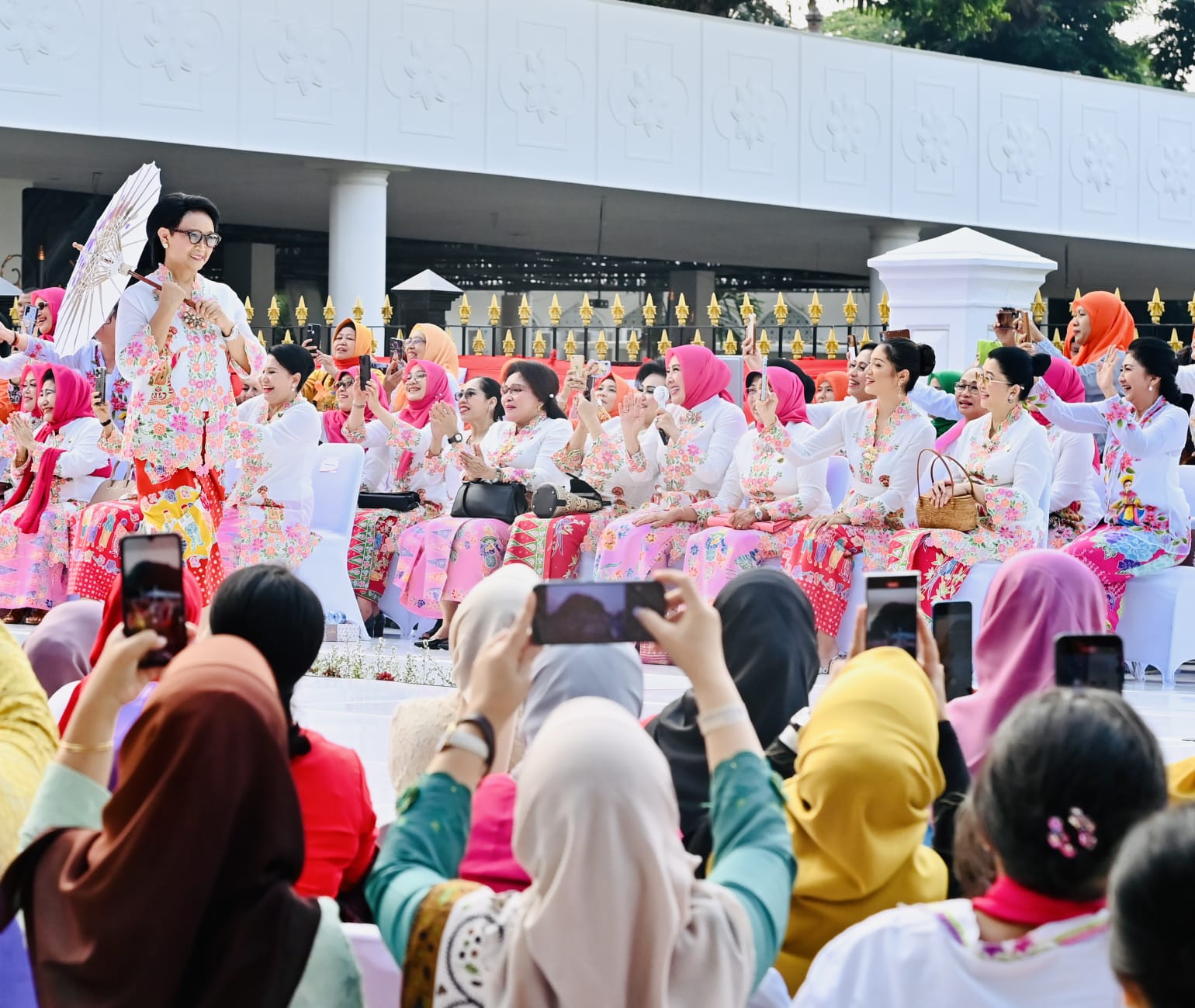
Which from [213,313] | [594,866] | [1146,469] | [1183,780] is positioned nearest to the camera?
[594,866]

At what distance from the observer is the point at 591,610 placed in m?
1.76

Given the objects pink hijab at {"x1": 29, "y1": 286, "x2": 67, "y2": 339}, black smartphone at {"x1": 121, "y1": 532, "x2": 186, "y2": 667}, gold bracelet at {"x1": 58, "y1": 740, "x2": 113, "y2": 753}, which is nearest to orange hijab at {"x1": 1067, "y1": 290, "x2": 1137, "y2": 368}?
pink hijab at {"x1": 29, "y1": 286, "x2": 67, "y2": 339}

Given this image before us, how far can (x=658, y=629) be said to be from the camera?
5.81 ft

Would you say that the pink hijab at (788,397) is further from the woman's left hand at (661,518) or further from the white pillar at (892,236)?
the white pillar at (892,236)

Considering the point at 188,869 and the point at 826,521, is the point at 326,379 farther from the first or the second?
the point at 188,869


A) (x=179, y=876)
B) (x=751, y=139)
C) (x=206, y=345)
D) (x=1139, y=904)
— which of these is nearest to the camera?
(x=1139, y=904)

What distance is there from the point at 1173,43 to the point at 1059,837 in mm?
27542

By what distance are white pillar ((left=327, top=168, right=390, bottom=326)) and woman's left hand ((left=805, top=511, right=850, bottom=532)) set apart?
360 inches

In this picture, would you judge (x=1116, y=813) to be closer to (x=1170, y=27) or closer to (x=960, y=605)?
(x=960, y=605)

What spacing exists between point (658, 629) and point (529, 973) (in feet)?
1.12

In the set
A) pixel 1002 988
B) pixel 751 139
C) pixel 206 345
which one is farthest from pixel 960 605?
pixel 751 139

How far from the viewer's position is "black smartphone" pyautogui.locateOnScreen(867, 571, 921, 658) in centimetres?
240

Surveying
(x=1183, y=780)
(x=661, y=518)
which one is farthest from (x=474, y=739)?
(x=661, y=518)

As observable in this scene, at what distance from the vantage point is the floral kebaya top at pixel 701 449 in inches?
292
